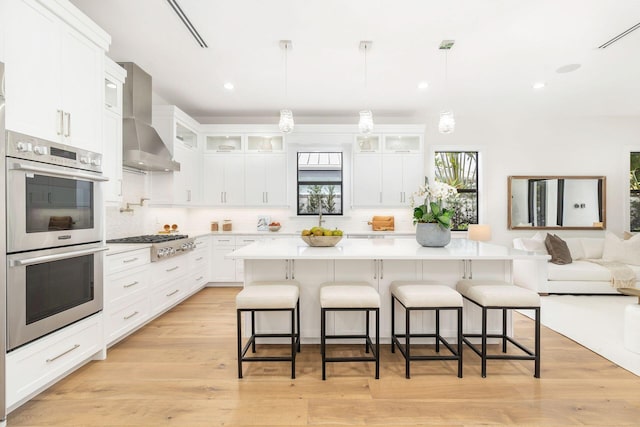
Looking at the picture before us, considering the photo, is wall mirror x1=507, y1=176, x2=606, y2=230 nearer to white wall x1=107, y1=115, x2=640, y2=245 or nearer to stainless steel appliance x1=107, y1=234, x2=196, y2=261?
white wall x1=107, y1=115, x2=640, y2=245

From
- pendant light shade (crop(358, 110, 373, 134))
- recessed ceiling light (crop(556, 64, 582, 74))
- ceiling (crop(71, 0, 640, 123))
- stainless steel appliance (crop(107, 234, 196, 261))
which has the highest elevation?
recessed ceiling light (crop(556, 64, 582, 74))

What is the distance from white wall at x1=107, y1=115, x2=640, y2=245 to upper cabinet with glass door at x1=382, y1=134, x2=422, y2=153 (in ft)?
1.43

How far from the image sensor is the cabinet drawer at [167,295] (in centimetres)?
348

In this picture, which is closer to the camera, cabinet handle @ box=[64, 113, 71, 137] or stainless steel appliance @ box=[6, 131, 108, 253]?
stainless steel appliance @ box=[6, 131, 108, 253]

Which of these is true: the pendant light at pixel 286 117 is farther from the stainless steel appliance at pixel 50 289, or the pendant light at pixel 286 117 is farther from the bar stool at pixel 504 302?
the bar stool at pixel 504 302

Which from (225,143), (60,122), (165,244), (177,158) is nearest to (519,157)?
(225,143)

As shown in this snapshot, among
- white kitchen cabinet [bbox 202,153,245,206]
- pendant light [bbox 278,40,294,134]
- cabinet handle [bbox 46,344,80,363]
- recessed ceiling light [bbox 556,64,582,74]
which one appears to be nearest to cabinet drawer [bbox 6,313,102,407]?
cabinet handle [bbox 46,344,80,363]

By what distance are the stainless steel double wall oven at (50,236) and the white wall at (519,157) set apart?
3285 mm

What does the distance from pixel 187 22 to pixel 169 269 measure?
2.62 metres

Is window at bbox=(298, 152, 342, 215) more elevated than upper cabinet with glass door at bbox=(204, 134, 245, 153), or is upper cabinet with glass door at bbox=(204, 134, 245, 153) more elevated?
upper cabinet with glass door at bbox=(204, 134, 245, 153)

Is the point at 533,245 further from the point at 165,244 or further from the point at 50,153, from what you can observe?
the point at 50,153

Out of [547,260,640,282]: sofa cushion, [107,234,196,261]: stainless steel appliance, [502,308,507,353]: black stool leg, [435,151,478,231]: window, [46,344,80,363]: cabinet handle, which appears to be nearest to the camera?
[46,344,80,363]: cabinet handle

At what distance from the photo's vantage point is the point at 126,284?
9.62 ft

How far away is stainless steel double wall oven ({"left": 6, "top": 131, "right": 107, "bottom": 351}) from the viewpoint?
5.99 ft
